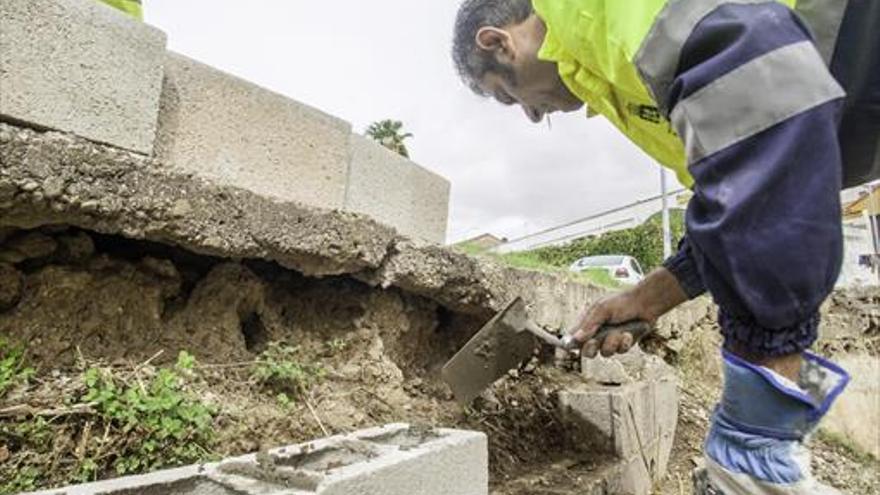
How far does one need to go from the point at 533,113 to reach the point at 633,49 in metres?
0.82

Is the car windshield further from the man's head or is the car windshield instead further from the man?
the man

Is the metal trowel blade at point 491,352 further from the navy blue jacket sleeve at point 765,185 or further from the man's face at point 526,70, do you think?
the navy blue jacket sleeve at point 765,185

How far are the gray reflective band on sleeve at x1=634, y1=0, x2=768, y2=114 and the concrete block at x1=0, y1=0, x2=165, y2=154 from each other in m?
1.53

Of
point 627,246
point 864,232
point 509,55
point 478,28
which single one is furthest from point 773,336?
point 864,232

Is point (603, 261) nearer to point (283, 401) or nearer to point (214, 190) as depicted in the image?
point (283, 401)

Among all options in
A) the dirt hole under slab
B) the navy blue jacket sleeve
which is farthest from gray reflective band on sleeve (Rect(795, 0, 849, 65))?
the dirt hole under slab

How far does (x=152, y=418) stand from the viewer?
152cm

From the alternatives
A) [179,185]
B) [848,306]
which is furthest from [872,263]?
[179,185]

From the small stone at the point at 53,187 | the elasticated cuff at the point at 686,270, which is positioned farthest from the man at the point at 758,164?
the small stone at the point at 53,187

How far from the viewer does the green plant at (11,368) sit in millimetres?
1401

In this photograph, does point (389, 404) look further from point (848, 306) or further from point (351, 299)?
point (848, 306)

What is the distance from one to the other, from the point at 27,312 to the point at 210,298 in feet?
1.69

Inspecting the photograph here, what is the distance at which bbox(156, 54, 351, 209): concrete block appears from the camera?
2.12 metres

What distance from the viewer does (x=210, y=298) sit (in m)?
1.96
